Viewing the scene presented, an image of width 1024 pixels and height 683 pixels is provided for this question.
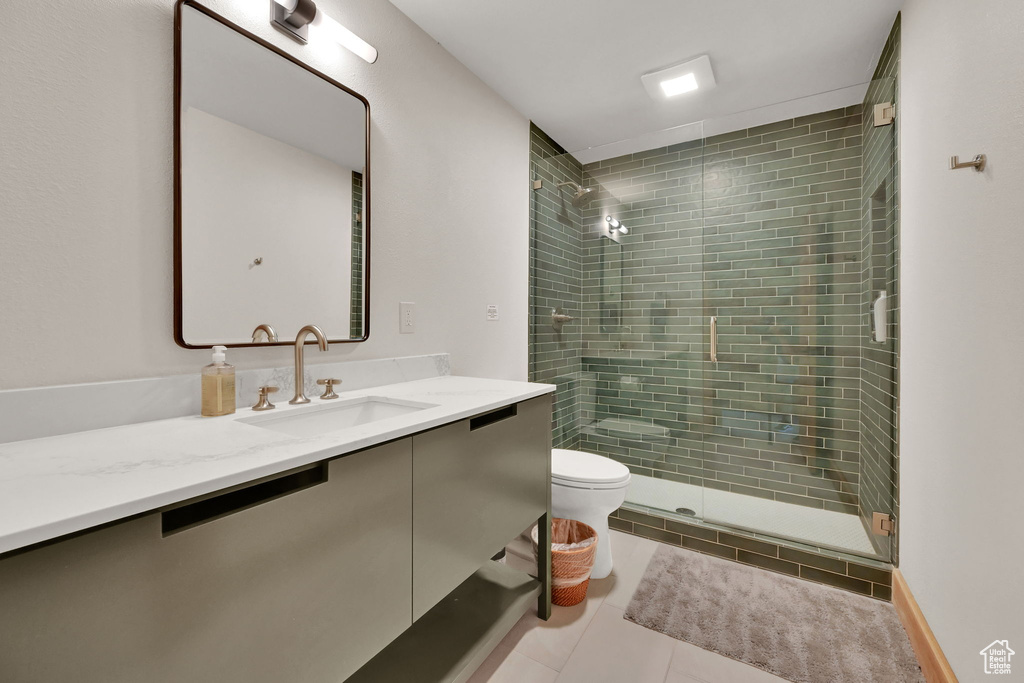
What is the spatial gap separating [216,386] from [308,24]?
1.12 m

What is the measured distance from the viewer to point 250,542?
0.74 metres

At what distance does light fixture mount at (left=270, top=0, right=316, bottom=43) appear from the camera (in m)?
1.31

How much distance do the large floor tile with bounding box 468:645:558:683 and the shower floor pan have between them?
119cm

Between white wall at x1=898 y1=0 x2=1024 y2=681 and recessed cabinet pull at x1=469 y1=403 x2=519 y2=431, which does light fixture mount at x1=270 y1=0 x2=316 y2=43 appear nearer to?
recessed cabinet pull at x1=469 y1=403 x2=519 y2=431

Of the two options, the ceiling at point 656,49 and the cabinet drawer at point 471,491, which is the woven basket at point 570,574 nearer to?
the cabinet drawer at point 471,491

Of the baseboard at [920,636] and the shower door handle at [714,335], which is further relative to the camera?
the shower door handle at [714,335]

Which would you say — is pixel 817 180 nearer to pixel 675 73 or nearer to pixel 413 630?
pixel 675 73

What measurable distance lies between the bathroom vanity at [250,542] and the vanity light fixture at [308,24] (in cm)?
115

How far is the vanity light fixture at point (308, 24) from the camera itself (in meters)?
1.31

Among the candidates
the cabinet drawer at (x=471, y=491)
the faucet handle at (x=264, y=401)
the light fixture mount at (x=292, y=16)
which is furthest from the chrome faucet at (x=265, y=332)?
the light fixture mount at (x=292, y=16)

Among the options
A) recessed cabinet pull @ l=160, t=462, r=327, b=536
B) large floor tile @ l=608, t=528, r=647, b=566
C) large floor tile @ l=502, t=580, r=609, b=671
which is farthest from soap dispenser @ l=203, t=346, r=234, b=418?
large floor tile @ l=608, t=528, r=647, b=566

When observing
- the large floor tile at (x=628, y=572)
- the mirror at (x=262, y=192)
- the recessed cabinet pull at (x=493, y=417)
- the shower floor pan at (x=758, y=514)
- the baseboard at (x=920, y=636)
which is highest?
the mirror at (x=262, y=192)

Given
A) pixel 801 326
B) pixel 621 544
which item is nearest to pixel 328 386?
pixel 621 544

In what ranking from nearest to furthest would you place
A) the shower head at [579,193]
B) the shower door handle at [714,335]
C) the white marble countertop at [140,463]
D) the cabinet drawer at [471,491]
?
the white marble countertop at [140,463] → the cabinet drawer at [471,491] → the shower door handle at [714,335] → the shower head at [579,193]
